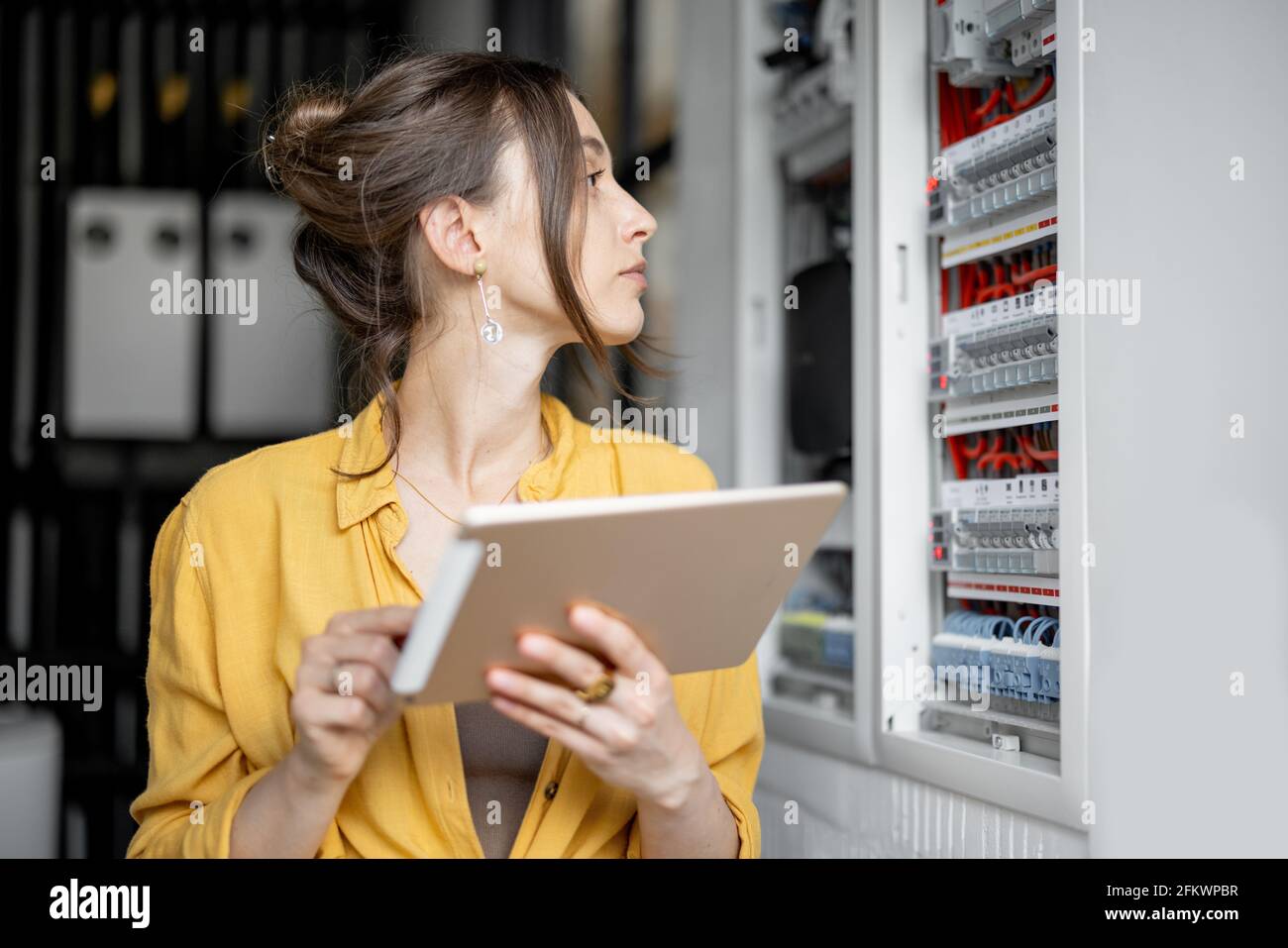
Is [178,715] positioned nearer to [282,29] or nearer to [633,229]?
[633,229]

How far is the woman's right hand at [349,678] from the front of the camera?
1.06 m

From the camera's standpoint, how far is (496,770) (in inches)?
54.4

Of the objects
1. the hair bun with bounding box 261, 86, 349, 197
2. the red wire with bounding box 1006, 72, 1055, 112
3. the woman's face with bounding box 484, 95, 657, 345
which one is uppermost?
the red wire with bounding box 1006, 72, 1055, 112

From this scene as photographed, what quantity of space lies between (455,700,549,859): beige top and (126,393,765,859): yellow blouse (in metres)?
0.04

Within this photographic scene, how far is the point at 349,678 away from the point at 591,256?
628mm

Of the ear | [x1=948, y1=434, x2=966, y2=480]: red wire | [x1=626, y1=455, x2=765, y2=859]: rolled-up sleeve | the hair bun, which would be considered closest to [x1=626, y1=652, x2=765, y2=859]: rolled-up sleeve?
[x1=626, y1=455, x2=765, y2=859]: rolled-up sleeve

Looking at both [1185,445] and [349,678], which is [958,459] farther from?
[349,678]

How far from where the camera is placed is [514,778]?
1386 millimetres

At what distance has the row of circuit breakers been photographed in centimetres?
157

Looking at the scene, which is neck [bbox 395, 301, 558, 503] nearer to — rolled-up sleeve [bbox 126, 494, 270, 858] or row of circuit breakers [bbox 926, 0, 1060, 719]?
rolled-up sleeve [bbox 126, 494, 270, 858]

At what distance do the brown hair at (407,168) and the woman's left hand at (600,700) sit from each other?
0.51m

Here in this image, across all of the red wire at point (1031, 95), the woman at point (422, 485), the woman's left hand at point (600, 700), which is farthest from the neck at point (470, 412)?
the red wire at point (1031, 95)
